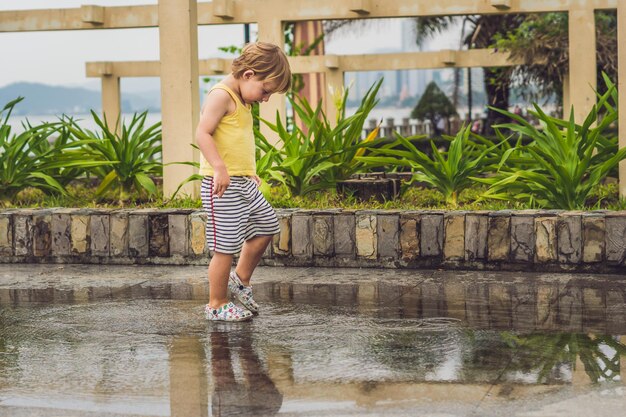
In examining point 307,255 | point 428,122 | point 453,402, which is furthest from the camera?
point 428,122

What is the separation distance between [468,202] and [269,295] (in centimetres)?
243

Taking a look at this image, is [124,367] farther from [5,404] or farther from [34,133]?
[34,133]

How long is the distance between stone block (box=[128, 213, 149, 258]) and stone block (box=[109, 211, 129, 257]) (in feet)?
0.10

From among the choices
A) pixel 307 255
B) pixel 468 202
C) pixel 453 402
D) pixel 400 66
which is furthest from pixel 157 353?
pixel 400 66

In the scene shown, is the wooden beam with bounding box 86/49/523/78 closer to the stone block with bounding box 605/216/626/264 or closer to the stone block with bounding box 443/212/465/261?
the stone block with bounding box 443/212/465/261

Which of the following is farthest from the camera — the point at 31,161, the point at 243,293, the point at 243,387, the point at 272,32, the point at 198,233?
the point at 272,32

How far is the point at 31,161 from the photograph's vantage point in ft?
28.5

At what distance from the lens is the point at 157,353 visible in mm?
4848

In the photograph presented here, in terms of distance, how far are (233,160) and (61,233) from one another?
104 inches

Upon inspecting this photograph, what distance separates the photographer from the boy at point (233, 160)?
18.4 feet

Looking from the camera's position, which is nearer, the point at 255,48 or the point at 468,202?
the point at 255,48

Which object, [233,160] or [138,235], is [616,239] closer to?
[233,160]

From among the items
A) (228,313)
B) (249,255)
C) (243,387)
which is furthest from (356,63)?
(243,387)

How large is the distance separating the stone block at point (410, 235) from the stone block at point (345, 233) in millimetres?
323
